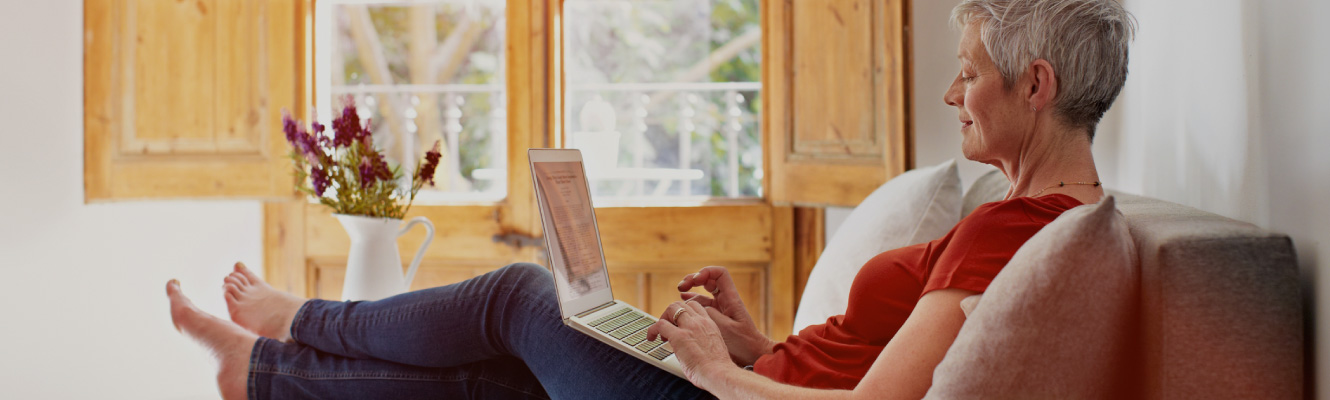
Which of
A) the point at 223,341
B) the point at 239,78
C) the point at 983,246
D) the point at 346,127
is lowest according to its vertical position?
the point at 223,341

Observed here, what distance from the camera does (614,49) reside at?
683 cm

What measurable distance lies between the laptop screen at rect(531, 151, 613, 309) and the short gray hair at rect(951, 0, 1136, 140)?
644mm

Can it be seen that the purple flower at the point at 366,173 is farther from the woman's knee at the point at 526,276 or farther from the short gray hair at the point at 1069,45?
the short gray hair at the point at 1069,45

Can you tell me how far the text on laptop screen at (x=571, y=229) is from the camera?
1.32m

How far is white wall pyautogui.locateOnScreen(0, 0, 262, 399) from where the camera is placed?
91.4 inches

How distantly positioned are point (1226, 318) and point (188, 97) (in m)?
2.85

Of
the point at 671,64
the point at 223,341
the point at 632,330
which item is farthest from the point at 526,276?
the point at 671,64

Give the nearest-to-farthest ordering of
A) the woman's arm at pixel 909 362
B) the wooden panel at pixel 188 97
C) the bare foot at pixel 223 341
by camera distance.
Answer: the woman's arm at pixel 909 362, the bare foot at pixel 223 341, the wooden panel at pixel 188 97

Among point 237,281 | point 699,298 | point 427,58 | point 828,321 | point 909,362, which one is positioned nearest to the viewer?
point 909,362

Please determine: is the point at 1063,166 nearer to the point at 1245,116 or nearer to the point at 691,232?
the point at 1245,116

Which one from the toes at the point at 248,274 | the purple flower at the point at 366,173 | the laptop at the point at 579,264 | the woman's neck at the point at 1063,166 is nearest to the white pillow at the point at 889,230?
the laptop at the point at 579,264

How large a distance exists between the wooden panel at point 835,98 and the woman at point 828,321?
3.96ft

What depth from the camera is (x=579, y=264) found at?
1.37 meters

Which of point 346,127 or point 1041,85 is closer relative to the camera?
point 1041,85
